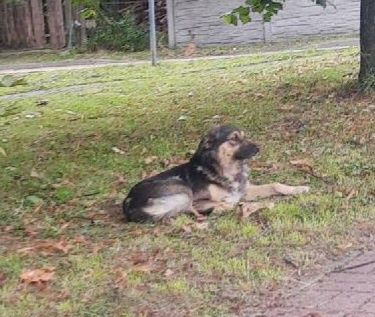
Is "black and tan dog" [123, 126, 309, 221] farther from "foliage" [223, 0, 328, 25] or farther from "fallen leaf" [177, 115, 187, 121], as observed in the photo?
"fallen leaf" [177, 115, 187, 121]

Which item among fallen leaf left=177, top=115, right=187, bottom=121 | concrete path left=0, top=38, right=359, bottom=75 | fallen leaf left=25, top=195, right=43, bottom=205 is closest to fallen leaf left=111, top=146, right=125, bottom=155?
fallen leaf left=177, top=115, right=187, bottom=121

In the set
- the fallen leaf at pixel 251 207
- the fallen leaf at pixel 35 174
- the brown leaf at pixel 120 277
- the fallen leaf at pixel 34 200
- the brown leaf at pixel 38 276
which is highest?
the brown leaf at pixel 120 277

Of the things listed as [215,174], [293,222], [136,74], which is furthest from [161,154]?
[136,74]

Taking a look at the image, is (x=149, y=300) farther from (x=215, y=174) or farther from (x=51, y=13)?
(x=51, y=13)

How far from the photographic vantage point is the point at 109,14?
86.6 feet

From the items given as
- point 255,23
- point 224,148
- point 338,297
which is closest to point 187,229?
point 224,148

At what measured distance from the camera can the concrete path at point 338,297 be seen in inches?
192

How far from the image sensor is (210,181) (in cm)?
730

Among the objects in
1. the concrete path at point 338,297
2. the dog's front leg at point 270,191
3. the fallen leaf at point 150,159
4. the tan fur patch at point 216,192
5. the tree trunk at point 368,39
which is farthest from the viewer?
the tree trunk at point 368,39

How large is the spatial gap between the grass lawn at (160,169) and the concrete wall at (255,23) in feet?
31.9

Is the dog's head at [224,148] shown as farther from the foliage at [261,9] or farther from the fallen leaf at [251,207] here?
the foliage at [261,9]

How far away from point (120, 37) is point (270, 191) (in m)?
18.1

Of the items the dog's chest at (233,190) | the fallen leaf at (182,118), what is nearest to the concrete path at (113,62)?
the fallen leaf at (182,118)

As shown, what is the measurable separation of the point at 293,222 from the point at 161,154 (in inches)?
113
